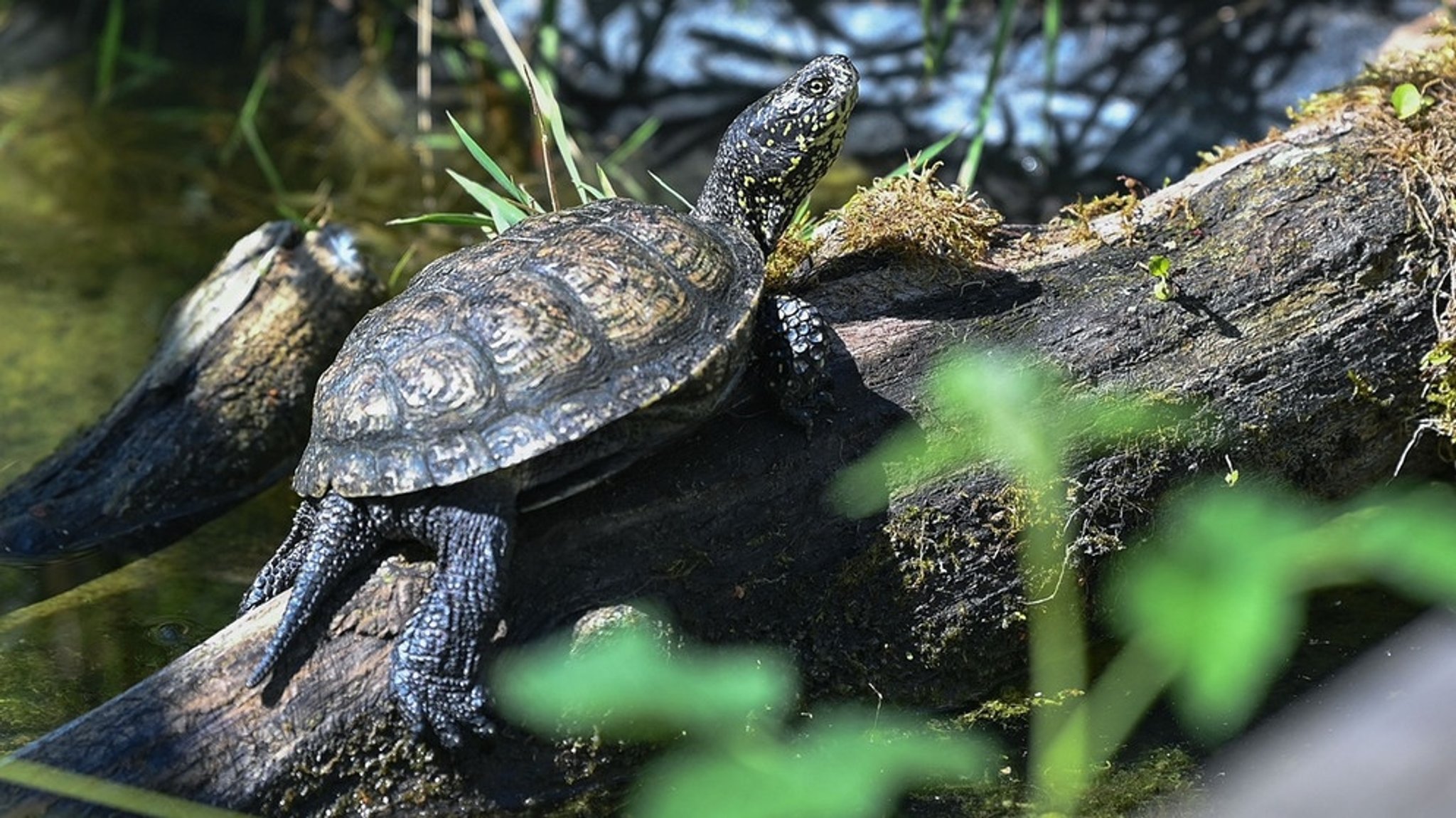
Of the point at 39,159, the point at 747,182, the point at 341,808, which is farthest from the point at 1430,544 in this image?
the point at 39,159

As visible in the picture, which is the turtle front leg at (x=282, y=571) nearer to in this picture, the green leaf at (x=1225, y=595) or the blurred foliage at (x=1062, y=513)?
the blurred foliage at (x=1062, y=513)

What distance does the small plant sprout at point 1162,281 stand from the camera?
124 inches

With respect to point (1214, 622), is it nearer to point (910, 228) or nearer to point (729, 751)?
point (729, 751)

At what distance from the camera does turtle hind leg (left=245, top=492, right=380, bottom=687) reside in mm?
2549

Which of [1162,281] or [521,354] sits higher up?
[1162,281]

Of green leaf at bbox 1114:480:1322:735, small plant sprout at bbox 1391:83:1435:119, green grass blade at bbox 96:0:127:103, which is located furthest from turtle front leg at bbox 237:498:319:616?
green grass blade at bbox 96:0:127:103

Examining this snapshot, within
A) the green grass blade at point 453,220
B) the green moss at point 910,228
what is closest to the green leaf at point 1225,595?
the green moss at point 910,228

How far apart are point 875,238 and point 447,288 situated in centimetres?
114

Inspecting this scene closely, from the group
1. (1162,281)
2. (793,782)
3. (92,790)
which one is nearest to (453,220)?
(92,790)

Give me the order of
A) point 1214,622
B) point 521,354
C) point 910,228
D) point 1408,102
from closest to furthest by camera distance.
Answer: point 1214,622, point 521,354, point 910,228, point 1408,102

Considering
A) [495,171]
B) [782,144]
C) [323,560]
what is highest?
[782,144]

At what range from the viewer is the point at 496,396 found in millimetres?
2609

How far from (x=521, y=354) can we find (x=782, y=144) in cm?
106

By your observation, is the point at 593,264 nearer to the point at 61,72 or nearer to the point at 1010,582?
the point at 1010,582
